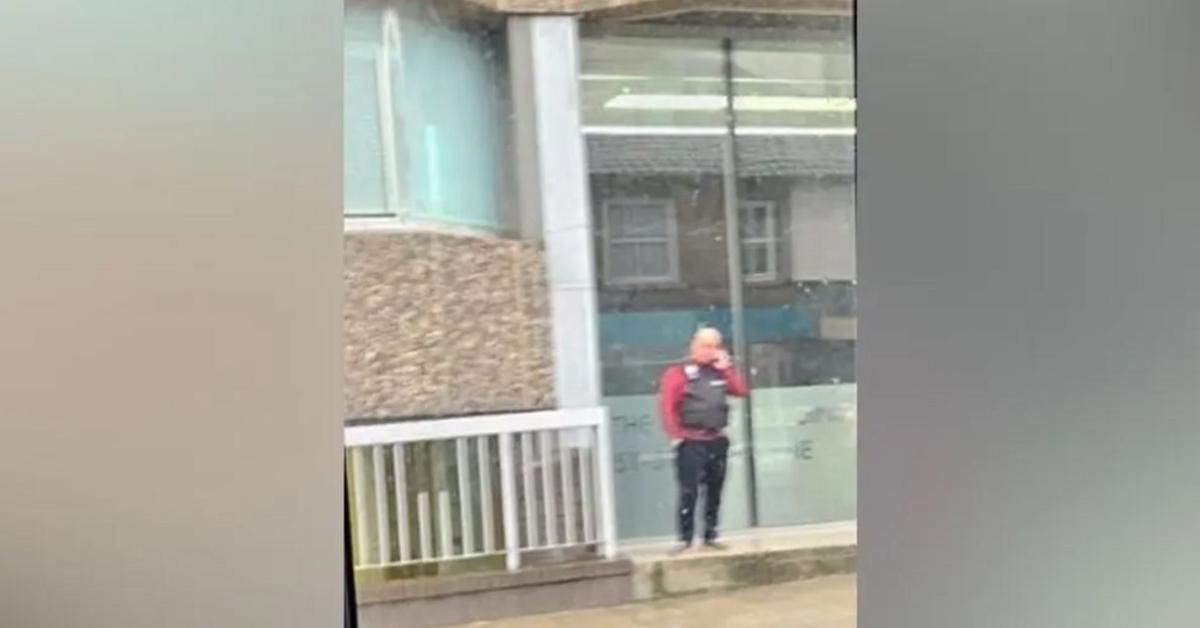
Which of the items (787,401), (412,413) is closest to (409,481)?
(412,413)

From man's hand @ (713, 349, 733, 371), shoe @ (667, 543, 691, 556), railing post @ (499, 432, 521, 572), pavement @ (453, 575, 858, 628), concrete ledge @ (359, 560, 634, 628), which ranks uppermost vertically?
man's hand @ (713, 349, 733, 371)

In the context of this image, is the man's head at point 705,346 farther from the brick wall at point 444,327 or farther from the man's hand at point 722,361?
the brick wall at point 444,327

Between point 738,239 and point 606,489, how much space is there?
1.48ft

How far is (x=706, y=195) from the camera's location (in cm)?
185

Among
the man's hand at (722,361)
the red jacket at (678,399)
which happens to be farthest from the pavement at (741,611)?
the man's hand at (722,361)

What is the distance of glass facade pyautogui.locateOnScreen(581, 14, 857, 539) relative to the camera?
5.96 feet

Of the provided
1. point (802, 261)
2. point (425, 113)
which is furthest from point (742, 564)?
point (425, 113)
